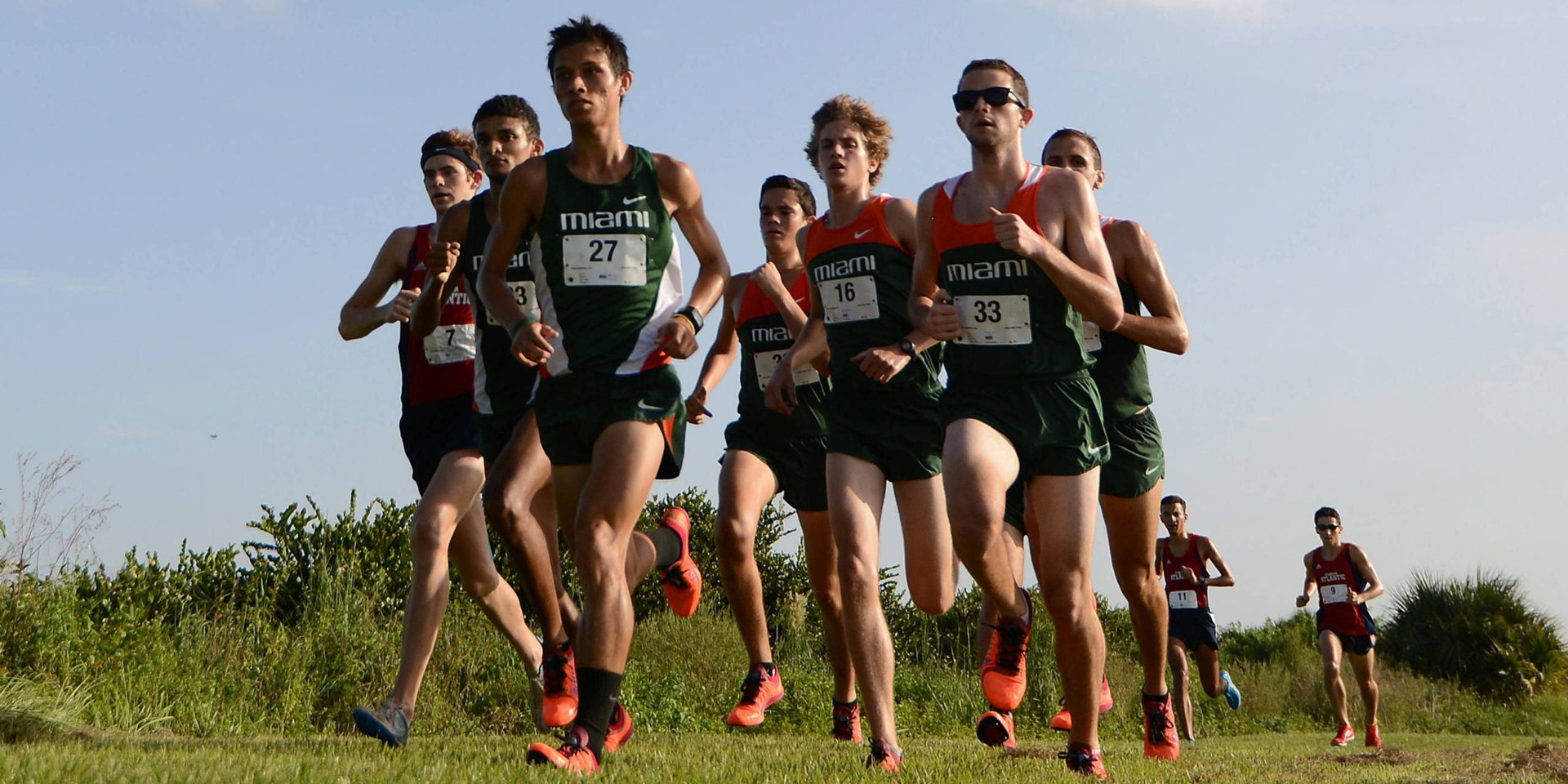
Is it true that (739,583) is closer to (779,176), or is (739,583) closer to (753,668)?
(753,668)

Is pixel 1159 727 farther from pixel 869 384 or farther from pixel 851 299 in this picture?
pixel 851 299

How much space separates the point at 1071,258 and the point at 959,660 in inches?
412

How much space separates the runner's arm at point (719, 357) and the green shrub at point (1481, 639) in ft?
61.4

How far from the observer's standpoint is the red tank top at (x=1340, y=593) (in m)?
15.6

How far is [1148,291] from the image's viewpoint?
7113 millimetres

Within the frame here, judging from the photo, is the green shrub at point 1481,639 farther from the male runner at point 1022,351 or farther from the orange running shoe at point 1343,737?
the male runner at point 1022,351

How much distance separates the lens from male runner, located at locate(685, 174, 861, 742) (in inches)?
299

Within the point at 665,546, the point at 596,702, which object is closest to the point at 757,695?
the point at 665,546

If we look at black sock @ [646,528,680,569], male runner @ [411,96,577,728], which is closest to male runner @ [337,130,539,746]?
male runner @ [411,96,577,728]

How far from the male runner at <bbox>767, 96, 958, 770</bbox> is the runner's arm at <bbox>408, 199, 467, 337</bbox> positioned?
Answer: 1.50 metres

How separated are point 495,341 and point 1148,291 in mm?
2936

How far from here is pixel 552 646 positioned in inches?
267

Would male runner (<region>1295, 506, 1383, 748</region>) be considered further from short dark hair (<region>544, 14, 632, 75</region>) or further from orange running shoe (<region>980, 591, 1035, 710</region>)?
short dark hair (<region>544, 14, 632, 75</region>)

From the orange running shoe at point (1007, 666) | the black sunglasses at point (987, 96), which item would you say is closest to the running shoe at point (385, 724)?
the orange running shoe at point (1007, 666)
